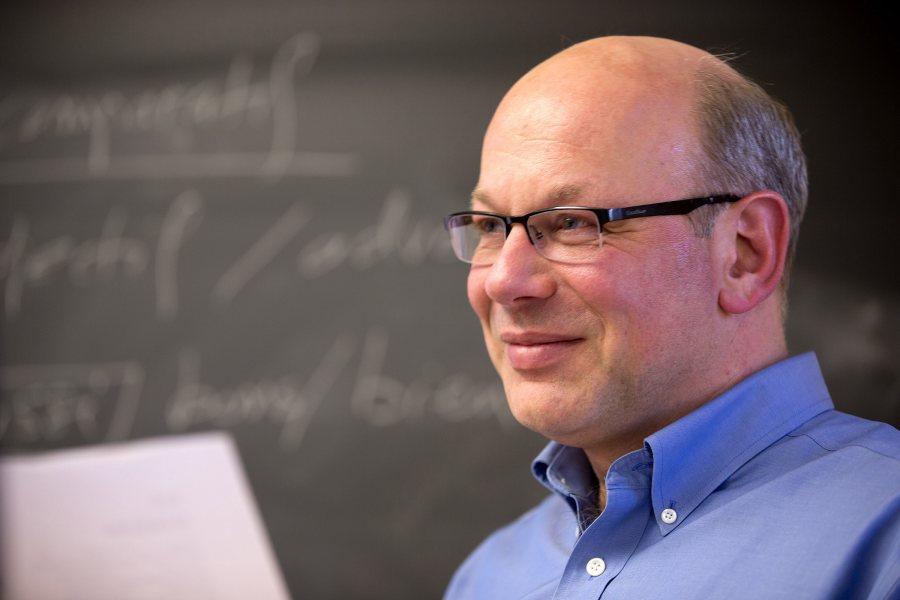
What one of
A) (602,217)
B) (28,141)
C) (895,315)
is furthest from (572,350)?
(28,141)

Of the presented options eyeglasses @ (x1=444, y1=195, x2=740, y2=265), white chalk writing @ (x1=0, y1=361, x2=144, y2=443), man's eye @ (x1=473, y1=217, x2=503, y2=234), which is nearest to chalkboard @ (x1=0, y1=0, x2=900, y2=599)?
white chalk writing @ (x1=0, y1=361, x2=144, y2=443)

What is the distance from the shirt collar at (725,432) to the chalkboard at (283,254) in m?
0.87

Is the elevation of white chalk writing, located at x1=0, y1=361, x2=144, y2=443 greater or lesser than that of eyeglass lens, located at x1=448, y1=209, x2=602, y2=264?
lesser

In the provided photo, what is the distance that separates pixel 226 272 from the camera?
1797mm

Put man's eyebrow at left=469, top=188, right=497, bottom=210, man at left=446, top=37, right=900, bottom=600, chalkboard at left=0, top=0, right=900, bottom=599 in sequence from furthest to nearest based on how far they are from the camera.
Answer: chalkboard at left=0, top=0, right=900, bottom=599 → man's eyebrow at left=469, top=188, right=497, bottom=210 → man at left=446, top=37, right=900, bottom=600

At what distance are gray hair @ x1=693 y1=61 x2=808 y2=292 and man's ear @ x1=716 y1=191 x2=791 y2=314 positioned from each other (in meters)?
0.02

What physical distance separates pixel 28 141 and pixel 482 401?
3.82 ft

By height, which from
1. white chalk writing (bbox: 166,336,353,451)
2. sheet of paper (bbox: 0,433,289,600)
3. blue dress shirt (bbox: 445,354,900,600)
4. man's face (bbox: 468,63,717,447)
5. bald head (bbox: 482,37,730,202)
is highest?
bald head (bbox: 482,37,730,202)

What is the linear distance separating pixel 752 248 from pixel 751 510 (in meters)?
0.31

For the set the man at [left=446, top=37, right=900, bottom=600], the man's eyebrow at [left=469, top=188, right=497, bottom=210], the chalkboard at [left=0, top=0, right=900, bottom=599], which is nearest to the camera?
the man at [left=446, top=37, right=900, bottom=600]

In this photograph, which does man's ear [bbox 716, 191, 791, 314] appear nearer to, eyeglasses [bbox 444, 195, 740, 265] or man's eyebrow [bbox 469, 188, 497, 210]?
eyeglasses [bbox 444, 195, 740, 265]

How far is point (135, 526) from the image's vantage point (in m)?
1.78

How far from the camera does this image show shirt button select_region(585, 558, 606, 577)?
0.90 metres

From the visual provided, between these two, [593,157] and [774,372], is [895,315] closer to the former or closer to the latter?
[774,372]
